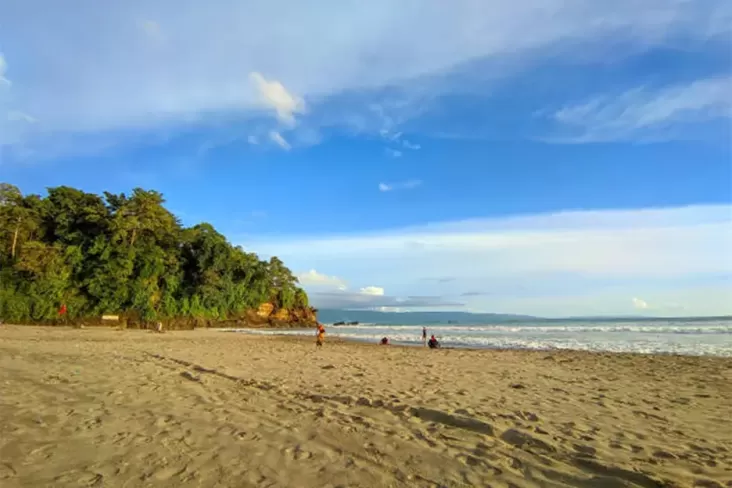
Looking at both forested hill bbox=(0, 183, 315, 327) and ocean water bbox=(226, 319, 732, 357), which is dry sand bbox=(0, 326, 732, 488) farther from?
forested hill bbox=(0, 183, 315, 327)

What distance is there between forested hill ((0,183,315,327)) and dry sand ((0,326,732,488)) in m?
30.8

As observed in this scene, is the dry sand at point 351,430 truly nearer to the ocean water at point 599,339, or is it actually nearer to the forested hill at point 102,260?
the ocean water at point 599,339

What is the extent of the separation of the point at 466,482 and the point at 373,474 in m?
0.84

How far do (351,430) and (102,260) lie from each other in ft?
126

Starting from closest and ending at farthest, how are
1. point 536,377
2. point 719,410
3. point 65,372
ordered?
point 719,410, point 65,372, point 536,377

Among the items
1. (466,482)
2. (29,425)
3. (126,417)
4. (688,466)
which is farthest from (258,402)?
(688,466)

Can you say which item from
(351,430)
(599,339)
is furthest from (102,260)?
(599,339)

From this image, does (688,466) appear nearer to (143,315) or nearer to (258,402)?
(258,402)

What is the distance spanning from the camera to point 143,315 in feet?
127

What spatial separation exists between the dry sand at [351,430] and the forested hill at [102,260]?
30.8 m

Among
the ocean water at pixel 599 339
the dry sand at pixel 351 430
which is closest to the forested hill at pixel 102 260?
the ocean water at pixel 599 339

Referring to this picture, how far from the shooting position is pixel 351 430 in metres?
5.11

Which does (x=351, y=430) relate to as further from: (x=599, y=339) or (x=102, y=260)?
(x=102, y=260)

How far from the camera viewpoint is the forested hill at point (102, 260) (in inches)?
1347
